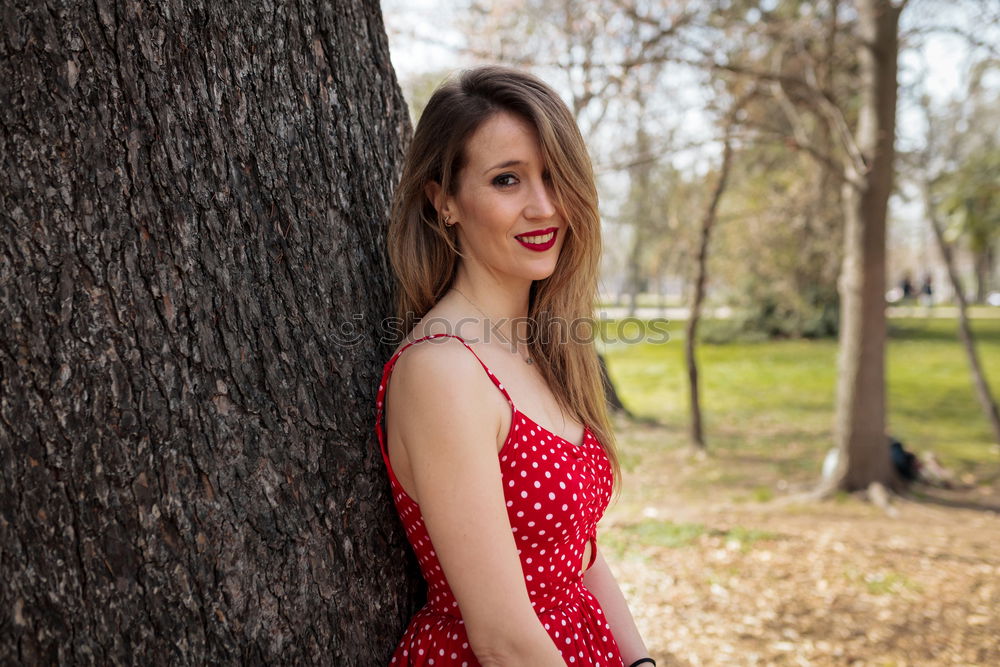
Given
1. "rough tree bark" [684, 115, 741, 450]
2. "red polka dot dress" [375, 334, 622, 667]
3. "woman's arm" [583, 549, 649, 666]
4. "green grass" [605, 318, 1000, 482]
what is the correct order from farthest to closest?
"green grass" [605, 318, 1000, 482] < "rough tree bark" [684, 115, 741, 450] < "woman's arm" [583, 549, 649, 666] < "red polka dot dress" [375, 334, 622, 667]

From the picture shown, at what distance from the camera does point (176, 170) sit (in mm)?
1343

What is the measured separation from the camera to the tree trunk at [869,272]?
6609 millimetres

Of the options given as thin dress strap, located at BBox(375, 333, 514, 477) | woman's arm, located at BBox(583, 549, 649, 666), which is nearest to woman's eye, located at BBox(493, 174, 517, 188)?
thin dress strap, located at BBox(375, 333, 514, 477)

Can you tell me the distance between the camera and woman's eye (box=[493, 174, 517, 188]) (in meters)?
1.63

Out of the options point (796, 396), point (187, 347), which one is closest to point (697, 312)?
point (796, 396)

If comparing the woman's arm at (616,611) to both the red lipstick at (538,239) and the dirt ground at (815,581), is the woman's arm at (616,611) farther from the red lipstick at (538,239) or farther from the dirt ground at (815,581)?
the dirt ground at (815,581)

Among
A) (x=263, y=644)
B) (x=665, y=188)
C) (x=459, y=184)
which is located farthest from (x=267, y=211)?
(x=665, y=188)

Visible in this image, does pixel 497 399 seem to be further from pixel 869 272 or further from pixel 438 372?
pixel 869 272

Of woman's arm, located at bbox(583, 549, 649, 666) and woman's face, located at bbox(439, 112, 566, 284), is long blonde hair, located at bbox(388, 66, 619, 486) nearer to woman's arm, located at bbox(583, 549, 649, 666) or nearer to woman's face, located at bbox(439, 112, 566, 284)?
woman's face, located at bbox(439, 112, 566, 284)

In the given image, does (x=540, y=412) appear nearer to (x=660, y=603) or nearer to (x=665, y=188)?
(x=660, y=603)

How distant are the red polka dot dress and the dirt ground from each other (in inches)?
78.5

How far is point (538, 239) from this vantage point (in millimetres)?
1678

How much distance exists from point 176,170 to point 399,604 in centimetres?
100

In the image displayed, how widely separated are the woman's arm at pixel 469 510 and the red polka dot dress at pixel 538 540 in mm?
106
